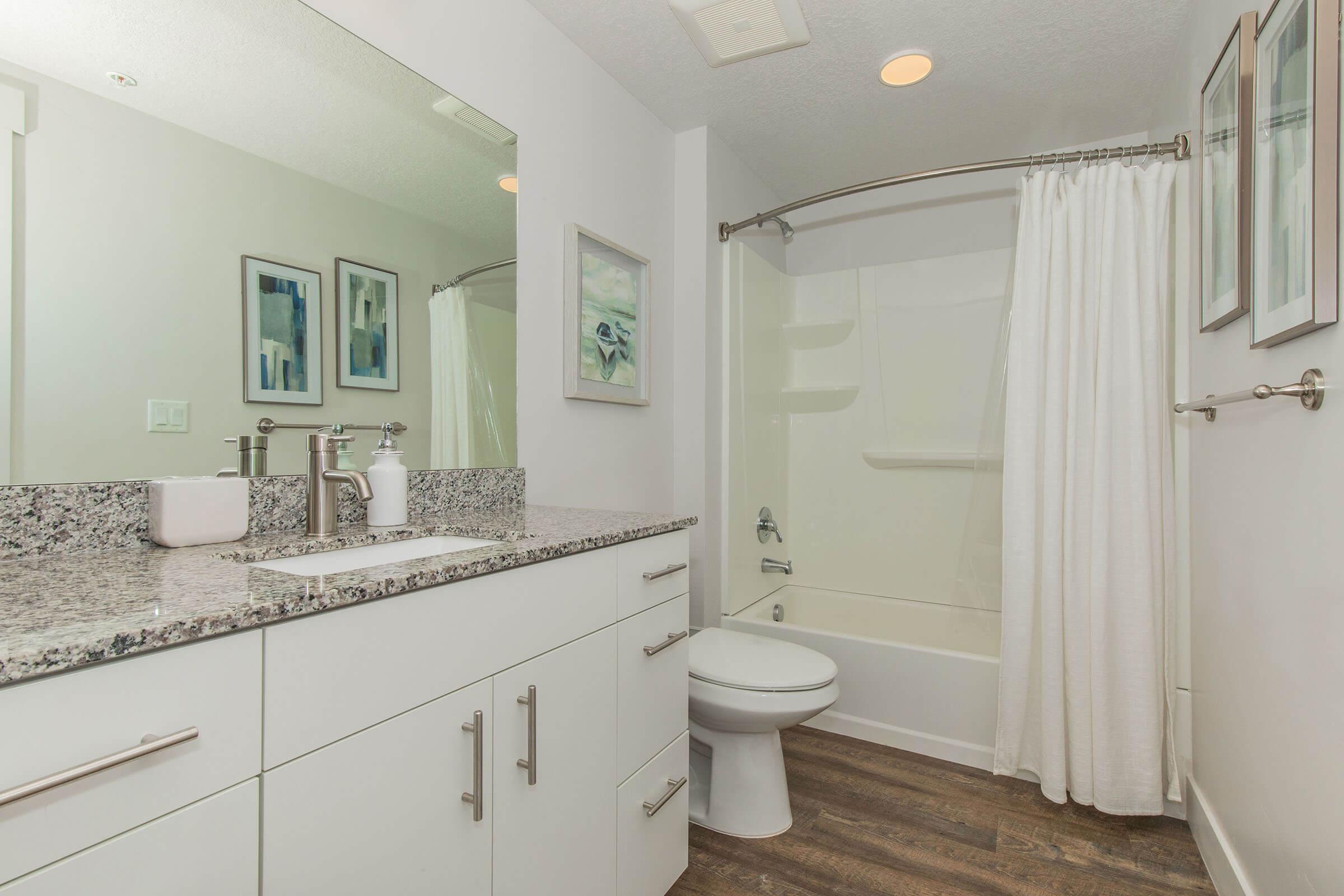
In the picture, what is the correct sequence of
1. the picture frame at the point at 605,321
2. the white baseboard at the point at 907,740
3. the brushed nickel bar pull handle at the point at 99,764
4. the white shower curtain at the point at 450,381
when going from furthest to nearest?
the white baseboard at the point at 907,740
the picture frame at the point at 605,321
the white shower curtain at the point at 450,381
the brushed nickel bar pull handle at the point at 99,764

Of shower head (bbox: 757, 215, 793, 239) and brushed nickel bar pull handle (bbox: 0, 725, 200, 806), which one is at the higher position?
shower head (bbox: 757, 215, 793, 239)

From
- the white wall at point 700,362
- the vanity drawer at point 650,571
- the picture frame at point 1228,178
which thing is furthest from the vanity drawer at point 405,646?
the picture frame at point 1228,178

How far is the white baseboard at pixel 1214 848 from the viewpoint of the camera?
1.41m

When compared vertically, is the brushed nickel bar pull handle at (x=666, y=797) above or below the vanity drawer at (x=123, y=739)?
below

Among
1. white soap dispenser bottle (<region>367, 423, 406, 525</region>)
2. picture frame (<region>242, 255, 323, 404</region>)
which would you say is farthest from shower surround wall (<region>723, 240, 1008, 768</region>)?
picture frame (<region>242, 255, 323, 404</region>)

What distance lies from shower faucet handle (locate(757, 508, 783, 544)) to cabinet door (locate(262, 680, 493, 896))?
2.01 metres

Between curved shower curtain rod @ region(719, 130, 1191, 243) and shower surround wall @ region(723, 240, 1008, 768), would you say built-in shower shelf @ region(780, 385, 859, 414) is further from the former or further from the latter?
curved shower curtain rod @ region(719, 130, 1191, 243)

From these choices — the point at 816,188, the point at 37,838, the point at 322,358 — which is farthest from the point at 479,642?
the point at 816,188

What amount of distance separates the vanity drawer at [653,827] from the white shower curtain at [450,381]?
840 mm

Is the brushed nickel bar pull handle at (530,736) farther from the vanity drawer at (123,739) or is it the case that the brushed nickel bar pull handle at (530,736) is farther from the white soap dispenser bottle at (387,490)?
the white soap dispenser bottle at (387,490)

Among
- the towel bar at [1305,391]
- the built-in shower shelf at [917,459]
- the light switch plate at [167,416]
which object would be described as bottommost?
the built-in shower shelf at [917,459]

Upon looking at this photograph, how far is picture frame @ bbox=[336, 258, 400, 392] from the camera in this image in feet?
4.42

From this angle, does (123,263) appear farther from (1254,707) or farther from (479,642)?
(1254,707)

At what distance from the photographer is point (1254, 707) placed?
1340 millimetres
